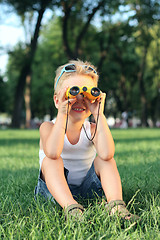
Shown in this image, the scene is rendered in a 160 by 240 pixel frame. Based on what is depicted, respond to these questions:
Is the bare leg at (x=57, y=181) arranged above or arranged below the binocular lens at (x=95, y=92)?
below

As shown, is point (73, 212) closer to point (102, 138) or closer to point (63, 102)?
point (102, 138)

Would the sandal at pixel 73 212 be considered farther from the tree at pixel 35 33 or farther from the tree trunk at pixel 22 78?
the tree trunk at pixel 22 78

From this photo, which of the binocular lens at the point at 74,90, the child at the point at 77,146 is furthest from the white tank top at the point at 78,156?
the binocular lens at the point at 74,90

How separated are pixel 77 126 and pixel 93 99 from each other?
0.26 m

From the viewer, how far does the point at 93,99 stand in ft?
8.43

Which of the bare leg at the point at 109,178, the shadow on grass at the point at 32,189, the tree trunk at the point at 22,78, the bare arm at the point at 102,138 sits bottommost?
the shadow on grass at the point at 32,189

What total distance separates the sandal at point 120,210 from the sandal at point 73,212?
7.7 inches

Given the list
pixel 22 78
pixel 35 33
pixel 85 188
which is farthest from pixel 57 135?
pixel 22 78

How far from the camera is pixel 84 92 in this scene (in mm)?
2518

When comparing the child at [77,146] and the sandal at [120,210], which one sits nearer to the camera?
the sandal at [120,210]

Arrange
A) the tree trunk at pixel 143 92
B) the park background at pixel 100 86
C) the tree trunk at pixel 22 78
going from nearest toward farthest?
the park background at pixel 100 86
the tree trunk at pixel 22 78
the tree trunk at pixel 143 92

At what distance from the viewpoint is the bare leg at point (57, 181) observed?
2.25 metres

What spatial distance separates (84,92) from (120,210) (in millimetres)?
901

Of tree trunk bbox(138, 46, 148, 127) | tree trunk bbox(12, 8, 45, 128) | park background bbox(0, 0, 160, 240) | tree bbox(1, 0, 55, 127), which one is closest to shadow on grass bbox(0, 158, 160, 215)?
park background bbox(0, 0, 160, 240)
